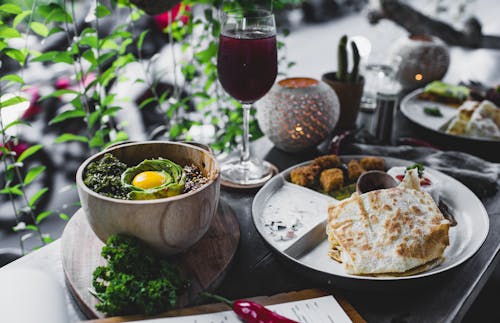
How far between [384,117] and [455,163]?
0.33m

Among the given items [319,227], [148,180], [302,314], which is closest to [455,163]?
[319,227]

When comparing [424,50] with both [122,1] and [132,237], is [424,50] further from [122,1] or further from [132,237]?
[132,237]

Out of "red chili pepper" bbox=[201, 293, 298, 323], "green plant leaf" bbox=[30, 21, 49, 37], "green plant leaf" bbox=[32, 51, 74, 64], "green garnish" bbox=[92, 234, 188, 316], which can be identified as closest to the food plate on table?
"red chili pepper" bbox=[201, 293, 298, 323]

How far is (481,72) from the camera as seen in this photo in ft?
8.99

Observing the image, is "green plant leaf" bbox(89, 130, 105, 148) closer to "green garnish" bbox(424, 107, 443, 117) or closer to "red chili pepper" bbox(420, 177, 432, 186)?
"red chili pepper" bbox(420, 177, 432, 186)

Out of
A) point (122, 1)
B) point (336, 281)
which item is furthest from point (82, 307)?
point (122, 1)

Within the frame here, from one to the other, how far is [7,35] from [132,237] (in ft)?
2.56

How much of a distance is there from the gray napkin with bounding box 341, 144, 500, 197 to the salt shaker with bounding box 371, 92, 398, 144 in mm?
133

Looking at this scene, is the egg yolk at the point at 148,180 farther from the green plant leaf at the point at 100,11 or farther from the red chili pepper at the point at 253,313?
the green plant leaf at the point at 100,11

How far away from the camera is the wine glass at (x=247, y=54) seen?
1.35 meters

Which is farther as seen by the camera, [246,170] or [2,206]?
[2,206]

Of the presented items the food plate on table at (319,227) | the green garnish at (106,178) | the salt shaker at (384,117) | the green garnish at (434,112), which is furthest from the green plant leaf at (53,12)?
the green garnish at (434,112)

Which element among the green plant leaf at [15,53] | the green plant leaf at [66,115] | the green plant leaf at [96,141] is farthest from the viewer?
the green plant leaf at [96,141]

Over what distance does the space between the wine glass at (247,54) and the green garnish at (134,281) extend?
55 cm
